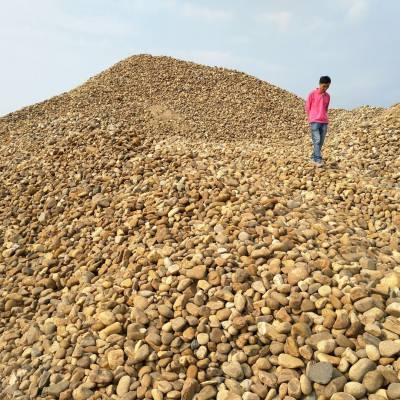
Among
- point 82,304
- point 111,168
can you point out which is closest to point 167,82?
point 111,168

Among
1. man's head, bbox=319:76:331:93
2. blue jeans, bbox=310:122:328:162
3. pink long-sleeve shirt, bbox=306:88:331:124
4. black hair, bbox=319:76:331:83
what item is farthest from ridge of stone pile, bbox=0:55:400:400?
black hair, bbox=319:76:331:83

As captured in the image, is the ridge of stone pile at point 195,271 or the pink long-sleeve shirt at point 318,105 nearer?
the ridge of stone pile at point 195,271

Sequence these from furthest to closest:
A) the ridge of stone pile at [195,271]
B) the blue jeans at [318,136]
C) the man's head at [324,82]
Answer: the blue jeans at [318,136] → the man's head at [324,82] → the ridge of stone pile at [195,271]

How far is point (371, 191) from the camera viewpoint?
755cm

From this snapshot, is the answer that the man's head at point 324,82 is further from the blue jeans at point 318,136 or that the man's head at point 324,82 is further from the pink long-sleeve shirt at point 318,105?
the blue jeans at point 318,136

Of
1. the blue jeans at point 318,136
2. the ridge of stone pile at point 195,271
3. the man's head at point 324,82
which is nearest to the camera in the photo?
the ridge of stone pile at point 195,271

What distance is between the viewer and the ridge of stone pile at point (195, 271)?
3654 mm

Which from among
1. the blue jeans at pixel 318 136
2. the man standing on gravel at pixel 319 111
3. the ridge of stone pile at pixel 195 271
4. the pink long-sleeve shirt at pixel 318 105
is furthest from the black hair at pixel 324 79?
the ridge of stone pile at pixel 195 271

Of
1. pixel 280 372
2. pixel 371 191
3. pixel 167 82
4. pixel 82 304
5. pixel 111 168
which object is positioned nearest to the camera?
pixel 280 372

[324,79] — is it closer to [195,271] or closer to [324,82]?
[324,82]

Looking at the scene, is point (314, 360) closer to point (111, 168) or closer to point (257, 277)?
point (257, 277)

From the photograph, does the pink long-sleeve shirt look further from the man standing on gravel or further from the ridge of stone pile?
the ridge of stone pile

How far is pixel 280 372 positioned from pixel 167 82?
16399 millimetres

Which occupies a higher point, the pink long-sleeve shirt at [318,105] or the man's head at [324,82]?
the man's head at [324,82]
